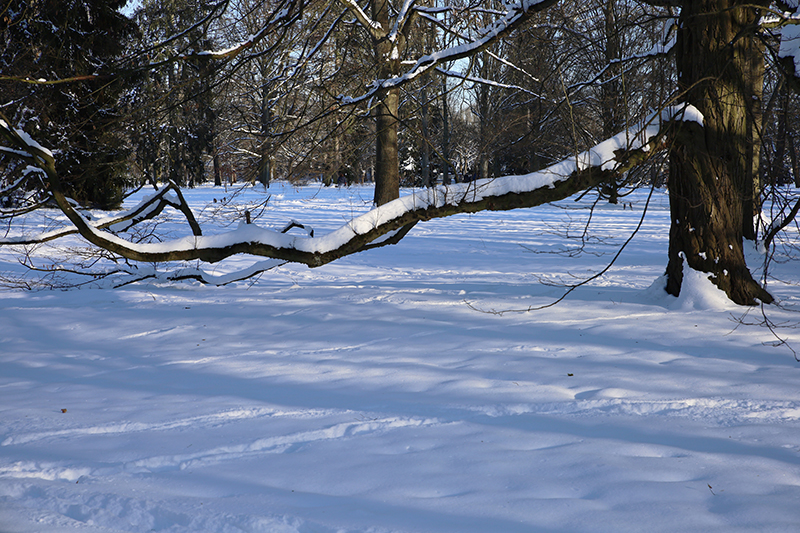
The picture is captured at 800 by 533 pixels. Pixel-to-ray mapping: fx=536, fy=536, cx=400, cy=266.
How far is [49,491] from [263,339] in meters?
2.58

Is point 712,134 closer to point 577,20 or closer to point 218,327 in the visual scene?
point 577,20

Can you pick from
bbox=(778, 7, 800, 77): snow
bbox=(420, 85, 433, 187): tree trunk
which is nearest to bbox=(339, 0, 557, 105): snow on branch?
bbox=(420, 85, 433, 187): tree trunk

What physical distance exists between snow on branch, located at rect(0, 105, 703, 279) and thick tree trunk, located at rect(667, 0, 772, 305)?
18.4 inches

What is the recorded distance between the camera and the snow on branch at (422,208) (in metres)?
4.70

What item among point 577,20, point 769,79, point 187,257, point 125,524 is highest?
point 577,20

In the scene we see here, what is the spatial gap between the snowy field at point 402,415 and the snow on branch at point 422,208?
0.79m

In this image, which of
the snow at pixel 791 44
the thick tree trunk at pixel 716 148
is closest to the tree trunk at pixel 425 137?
the thick tree trunk at pixel 716 148

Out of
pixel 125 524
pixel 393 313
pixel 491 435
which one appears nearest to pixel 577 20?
pixel 393 313

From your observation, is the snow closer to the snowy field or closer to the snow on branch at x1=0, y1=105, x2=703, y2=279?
the snow on branch at x1=0, y1=105, x2=703, y2=279

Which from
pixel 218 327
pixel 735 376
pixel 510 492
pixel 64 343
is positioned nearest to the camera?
pixel 510 492

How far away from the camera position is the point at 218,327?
5.25 metres

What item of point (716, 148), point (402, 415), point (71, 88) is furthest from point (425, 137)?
point (71, 88)

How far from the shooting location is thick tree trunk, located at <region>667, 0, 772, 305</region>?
16.4 feet

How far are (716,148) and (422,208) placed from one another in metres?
2.88
